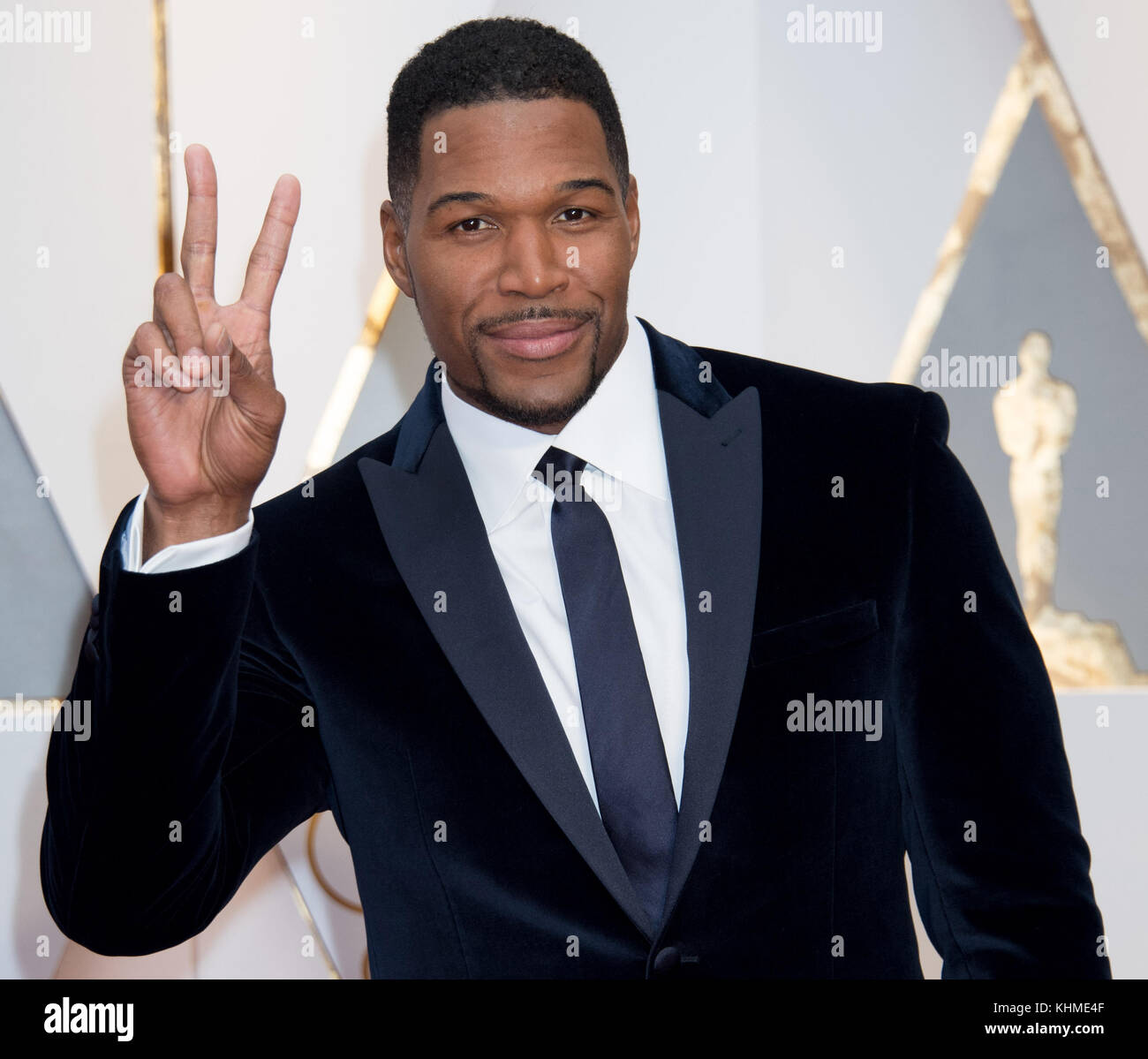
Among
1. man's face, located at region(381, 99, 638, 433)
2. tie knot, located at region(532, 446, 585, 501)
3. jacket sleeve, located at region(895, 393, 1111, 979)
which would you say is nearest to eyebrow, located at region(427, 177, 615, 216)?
man's face, located at region(381, 99, 638, 433)

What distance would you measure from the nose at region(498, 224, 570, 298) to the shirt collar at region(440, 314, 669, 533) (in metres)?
0.16

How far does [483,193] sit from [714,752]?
0.80m

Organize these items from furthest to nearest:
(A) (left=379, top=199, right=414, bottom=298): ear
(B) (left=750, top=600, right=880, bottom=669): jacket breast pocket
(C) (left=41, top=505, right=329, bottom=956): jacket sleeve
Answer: (A) (left=379, top=199, right=414, bottom=298): ear → (B) (left=750, top=600, right=880, bottom=669): jacket breast pocket → (C) (left=41, top=505, right=329, bottom=956): jacket sleeve

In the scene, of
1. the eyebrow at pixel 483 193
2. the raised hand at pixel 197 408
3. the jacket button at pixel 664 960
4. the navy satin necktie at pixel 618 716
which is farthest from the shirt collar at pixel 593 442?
the jacket button at pixel 664 960

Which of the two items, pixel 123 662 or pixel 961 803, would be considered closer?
pixel 123 662

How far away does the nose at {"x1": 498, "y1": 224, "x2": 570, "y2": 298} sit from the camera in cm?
161

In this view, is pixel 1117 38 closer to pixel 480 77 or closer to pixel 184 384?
pixel 480 77

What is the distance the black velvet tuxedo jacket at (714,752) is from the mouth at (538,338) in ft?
Answer: 0.52

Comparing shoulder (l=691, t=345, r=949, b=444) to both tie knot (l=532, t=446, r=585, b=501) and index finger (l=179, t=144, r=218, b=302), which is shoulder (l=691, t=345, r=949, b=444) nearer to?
tie knot (l=532, t=446, r=585, b=501)

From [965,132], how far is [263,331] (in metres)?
1.53

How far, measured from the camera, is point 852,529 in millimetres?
1612

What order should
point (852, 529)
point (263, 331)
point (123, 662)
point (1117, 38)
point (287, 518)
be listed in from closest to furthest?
point (123, 662) → point (263, 331) → point (852, 529) → point (287, 518) → point (1117, 38)

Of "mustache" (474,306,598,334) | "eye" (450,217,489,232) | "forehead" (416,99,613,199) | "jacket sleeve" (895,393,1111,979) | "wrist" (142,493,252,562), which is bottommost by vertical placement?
"jacket sleeve" (895,393,1111,979)
